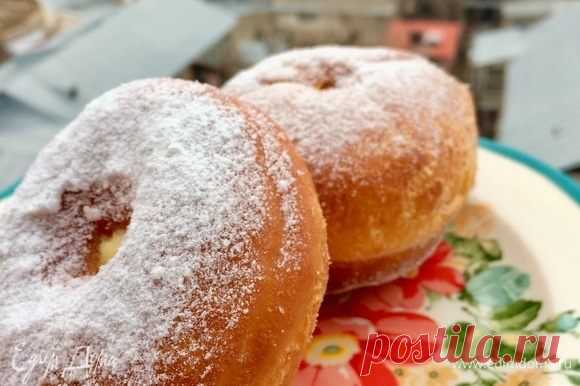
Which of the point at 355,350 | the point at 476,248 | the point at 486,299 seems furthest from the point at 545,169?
the point at 355,350

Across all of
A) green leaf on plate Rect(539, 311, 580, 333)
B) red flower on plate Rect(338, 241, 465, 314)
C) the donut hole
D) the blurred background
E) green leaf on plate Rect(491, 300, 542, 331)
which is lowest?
the blurred background

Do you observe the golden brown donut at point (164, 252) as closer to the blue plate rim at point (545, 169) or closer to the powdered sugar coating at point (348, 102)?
the powdered sugar coating at point (348, 102)

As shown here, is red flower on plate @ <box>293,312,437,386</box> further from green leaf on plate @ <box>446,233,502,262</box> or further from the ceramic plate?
green leaf on plate @ <box>446,233,502,262</box>

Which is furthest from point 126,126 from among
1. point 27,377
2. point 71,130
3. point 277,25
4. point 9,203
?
point 277,25

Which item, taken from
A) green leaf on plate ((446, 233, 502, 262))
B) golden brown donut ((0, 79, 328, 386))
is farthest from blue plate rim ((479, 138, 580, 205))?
golden brown donut ((0, 79, 328, 386))

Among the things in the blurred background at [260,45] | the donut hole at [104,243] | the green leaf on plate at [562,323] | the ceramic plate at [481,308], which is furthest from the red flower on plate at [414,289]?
the blurred background at [260,45]

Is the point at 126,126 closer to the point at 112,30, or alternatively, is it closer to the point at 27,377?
the point at 27,377
